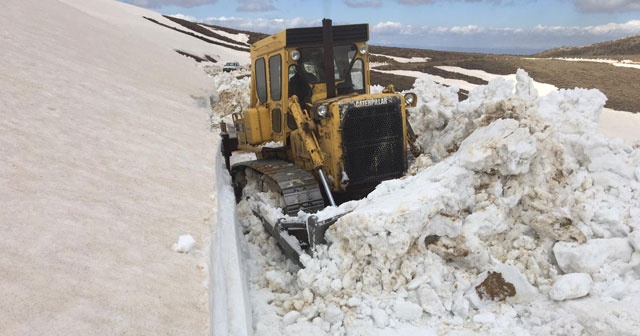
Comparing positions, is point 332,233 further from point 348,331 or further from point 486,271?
point 486,271

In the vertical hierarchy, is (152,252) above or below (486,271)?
above

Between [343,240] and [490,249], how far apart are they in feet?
4.69

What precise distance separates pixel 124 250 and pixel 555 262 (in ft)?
12.7

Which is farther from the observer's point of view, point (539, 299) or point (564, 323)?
point (539, 299)

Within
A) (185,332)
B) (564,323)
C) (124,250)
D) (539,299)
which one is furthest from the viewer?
(539,299)

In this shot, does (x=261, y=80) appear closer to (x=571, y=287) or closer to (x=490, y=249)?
(x=490, y=249)

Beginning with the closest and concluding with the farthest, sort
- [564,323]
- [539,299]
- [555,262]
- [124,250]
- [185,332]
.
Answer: [185,332] → [124,250] → [564,323] → [539,299] → [555,262]

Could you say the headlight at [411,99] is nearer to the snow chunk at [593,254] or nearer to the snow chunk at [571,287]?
the snow chunk at [593,254]

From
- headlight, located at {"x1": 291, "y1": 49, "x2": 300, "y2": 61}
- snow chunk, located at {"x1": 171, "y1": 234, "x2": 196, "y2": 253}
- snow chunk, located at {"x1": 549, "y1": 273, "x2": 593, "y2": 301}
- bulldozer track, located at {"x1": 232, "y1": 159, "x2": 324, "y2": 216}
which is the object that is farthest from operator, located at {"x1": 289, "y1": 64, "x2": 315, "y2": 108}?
snow chunk, located at {"x1": 549, "y1": 273, "x2": 593, "y2": 301}

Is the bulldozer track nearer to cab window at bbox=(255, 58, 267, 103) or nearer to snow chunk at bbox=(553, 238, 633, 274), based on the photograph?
cab window at bbox=(255, 58, 267, 103)

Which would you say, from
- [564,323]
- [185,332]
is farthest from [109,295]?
[564,323]

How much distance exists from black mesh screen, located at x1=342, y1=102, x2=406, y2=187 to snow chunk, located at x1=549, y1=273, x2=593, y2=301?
8.21ft

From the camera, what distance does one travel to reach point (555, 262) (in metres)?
4.55

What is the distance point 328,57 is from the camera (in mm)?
6297
